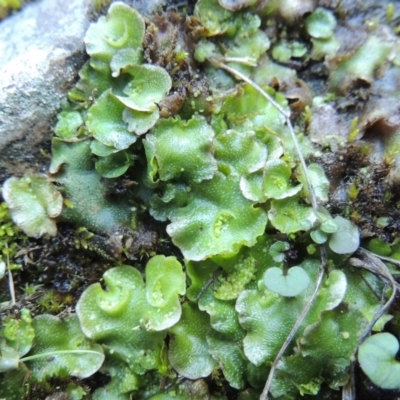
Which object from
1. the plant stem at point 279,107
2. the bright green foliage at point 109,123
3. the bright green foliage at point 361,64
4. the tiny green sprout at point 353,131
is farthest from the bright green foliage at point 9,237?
the bright green foliage at point 361,64

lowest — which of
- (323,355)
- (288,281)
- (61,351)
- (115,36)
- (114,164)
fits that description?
(61,351)

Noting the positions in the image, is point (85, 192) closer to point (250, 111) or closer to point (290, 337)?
point (250, 111)

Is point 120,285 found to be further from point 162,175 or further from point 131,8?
point 131,8

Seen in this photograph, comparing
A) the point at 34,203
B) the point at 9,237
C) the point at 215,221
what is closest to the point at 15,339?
the point at 9,237

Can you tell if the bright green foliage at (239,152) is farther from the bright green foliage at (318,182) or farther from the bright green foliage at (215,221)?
the bright green foliage at (318,182)

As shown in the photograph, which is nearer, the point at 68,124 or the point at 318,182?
the point at 318,182

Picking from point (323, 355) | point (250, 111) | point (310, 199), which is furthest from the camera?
point (250, 111)

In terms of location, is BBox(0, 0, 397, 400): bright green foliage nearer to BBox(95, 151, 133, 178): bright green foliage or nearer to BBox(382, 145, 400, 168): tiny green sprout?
BBox(95, 151, 133, 178): bright green foliage
